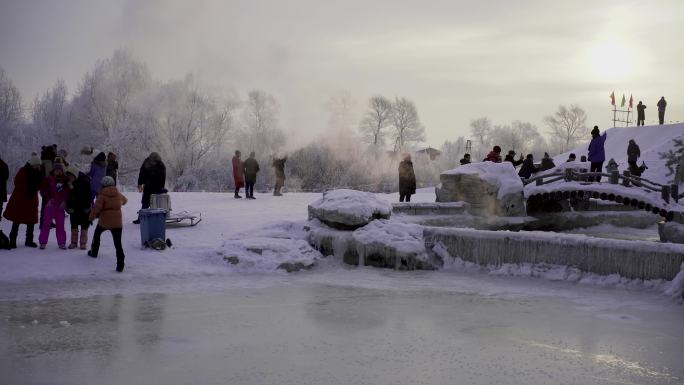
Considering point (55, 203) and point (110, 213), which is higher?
point (55, 203)

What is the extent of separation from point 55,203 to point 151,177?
121 inches

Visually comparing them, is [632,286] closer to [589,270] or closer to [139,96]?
[589,270]

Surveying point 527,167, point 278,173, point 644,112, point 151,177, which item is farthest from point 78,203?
point 644,112

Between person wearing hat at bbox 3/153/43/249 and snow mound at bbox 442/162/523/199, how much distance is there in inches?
498

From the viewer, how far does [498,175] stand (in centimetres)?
2166

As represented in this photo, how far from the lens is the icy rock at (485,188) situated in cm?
2122

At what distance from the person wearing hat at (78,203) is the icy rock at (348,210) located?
499cm

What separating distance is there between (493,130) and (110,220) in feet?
300

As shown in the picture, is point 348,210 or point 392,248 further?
point 348,210

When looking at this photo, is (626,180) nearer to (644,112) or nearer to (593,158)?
(593,158)

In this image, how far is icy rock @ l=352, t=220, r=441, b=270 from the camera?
1386 centimetres

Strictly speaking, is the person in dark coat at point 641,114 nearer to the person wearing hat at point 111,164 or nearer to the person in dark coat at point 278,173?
the person in dark coat at point 278,173

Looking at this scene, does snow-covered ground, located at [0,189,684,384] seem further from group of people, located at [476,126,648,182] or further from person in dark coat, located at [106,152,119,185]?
group of people, located at [476,126,648,182]

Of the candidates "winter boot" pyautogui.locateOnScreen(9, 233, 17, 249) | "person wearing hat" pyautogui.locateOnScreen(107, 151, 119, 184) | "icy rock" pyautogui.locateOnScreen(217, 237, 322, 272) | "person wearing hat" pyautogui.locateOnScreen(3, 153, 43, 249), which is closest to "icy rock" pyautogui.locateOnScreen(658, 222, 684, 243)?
"icy rock" pyautogui.locateOnScreen(217, 237, 322, 272)
